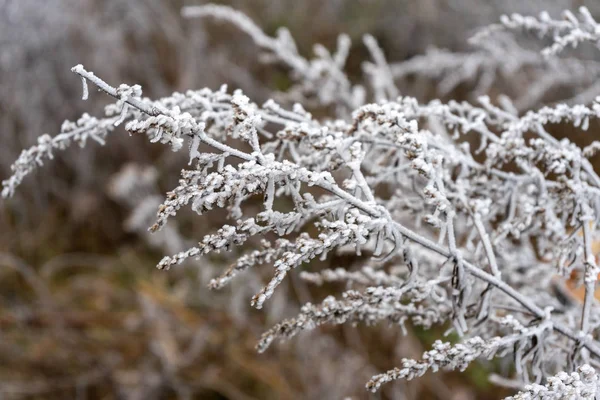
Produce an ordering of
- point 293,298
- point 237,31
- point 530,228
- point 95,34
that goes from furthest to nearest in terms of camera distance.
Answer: point 237,31 < point 95,34 < point 293,298 < point 530,228

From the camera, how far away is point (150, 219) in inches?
85.7

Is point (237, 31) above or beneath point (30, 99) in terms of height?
above

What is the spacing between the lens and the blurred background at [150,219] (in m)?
1.76

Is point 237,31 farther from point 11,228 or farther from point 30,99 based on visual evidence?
point 11,228

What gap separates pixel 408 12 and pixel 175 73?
3.88 ft

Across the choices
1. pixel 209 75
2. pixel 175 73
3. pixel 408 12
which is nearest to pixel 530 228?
pixel 209 75

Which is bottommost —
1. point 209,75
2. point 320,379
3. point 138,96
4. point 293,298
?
point 138,96

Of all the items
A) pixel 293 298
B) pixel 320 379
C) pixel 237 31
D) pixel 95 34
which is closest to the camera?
pixel 320 379

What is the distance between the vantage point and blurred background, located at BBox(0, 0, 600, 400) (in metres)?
1.76

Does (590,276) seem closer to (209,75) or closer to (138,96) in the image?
(138,96)

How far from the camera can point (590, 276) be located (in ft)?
1.61

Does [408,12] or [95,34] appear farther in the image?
[408,12]

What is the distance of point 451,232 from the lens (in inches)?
19.1

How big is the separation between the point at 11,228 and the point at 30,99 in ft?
1.87
